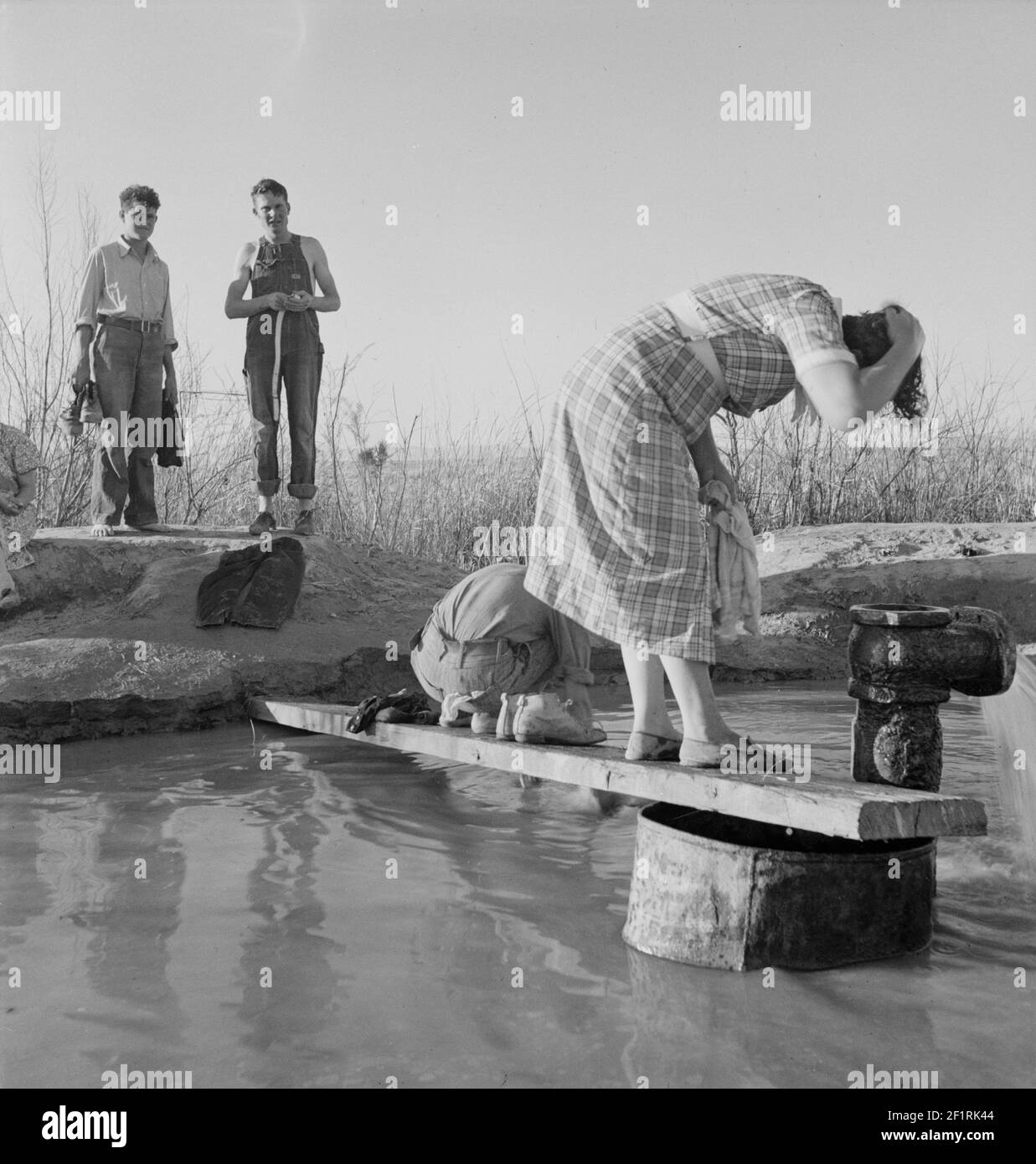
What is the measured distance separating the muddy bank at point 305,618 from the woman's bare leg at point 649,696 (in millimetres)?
3635

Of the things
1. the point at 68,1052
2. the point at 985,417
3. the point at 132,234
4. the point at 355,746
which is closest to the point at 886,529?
the point at 985,417

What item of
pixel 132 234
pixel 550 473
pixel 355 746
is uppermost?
pixel 132 234

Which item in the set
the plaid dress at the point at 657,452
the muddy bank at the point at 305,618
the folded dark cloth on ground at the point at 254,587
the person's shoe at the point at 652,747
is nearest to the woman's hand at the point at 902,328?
the plaid dress at the point at 657,452

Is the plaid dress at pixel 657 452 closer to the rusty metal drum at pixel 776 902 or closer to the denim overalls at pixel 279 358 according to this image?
the rusty metal drum at pixel 776 902

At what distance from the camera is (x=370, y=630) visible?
7.68 meters

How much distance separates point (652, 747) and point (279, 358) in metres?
5.12

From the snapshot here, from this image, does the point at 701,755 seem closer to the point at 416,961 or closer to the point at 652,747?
the point at 652,747

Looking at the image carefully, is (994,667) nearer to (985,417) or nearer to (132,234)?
(132,234)

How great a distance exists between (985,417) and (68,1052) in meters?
10.7

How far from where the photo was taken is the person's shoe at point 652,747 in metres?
3.90

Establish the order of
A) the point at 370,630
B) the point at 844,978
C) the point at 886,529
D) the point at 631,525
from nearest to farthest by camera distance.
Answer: the point at 844,978 → the point at 631,525 → the point at 370,630 → the point at 886,529
